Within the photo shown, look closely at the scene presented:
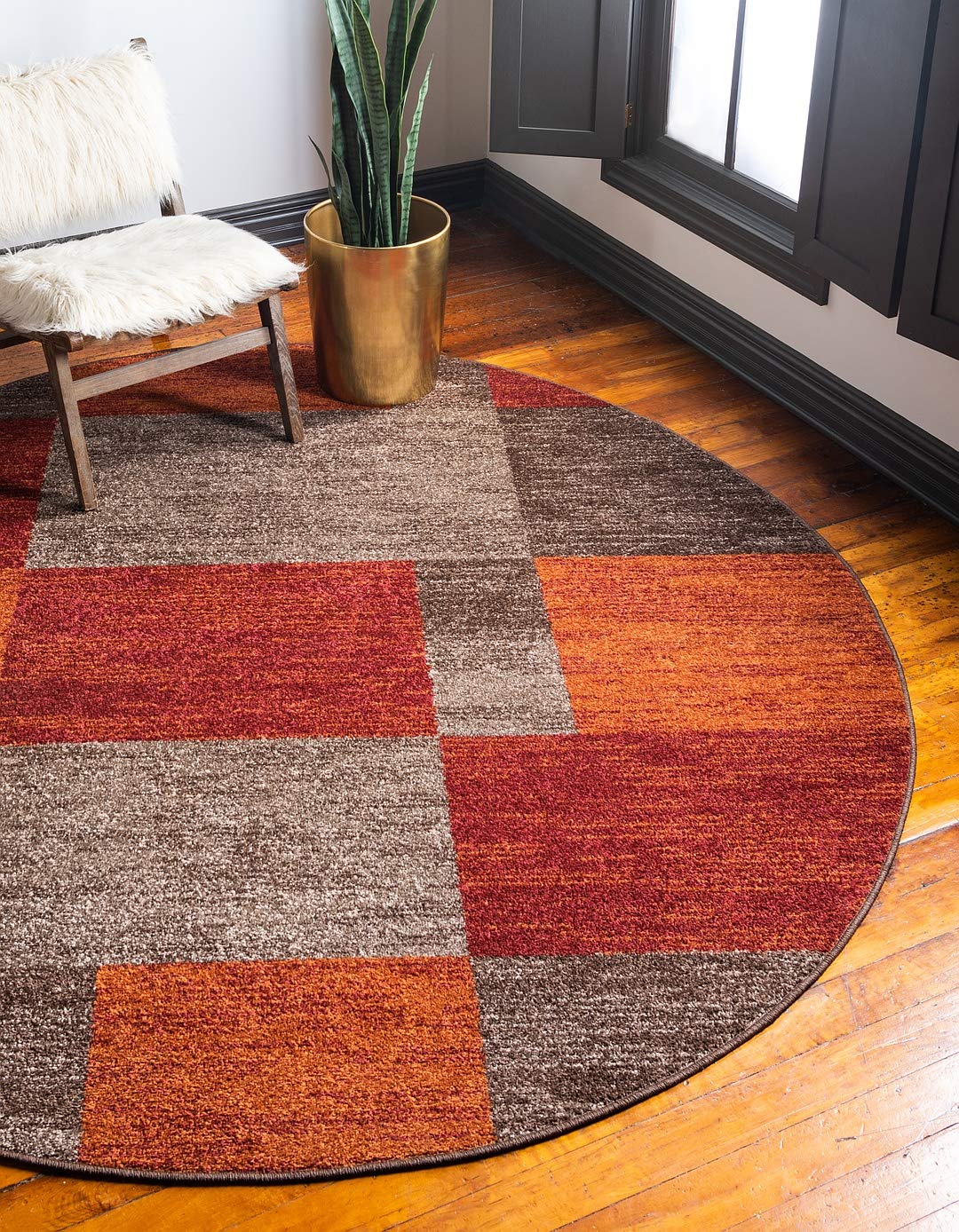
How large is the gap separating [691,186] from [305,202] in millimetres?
1129

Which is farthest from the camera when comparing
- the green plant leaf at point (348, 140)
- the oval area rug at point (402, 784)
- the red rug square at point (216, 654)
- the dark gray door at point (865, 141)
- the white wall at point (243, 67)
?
the white wall at point (243, 67)

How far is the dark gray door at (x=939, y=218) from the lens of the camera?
2.05 m

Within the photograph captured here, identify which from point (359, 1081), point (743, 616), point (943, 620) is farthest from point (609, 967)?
point (943, 620)

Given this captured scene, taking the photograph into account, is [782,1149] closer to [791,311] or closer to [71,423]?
[71,423]

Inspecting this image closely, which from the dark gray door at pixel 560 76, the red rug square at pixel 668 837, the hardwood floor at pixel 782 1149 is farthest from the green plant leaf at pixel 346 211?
the hardwood floor at pixel 782 1149

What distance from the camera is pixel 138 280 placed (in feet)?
7.59

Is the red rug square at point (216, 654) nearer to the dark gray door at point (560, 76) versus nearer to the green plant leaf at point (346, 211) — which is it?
the green plant leaf at point (346, 211)

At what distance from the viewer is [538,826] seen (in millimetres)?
1793

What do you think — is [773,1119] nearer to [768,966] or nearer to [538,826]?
[768,966]

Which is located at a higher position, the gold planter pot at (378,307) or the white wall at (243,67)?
the white wall at (243,67)

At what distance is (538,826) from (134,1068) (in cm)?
63

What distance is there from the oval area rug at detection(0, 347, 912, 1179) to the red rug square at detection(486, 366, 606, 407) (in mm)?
157

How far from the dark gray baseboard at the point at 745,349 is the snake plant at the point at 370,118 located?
2.55ft

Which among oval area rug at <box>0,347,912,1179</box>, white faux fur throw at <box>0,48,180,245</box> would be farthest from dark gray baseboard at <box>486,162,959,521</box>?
white faux fur throw at <box>0,48,180,245</box>
